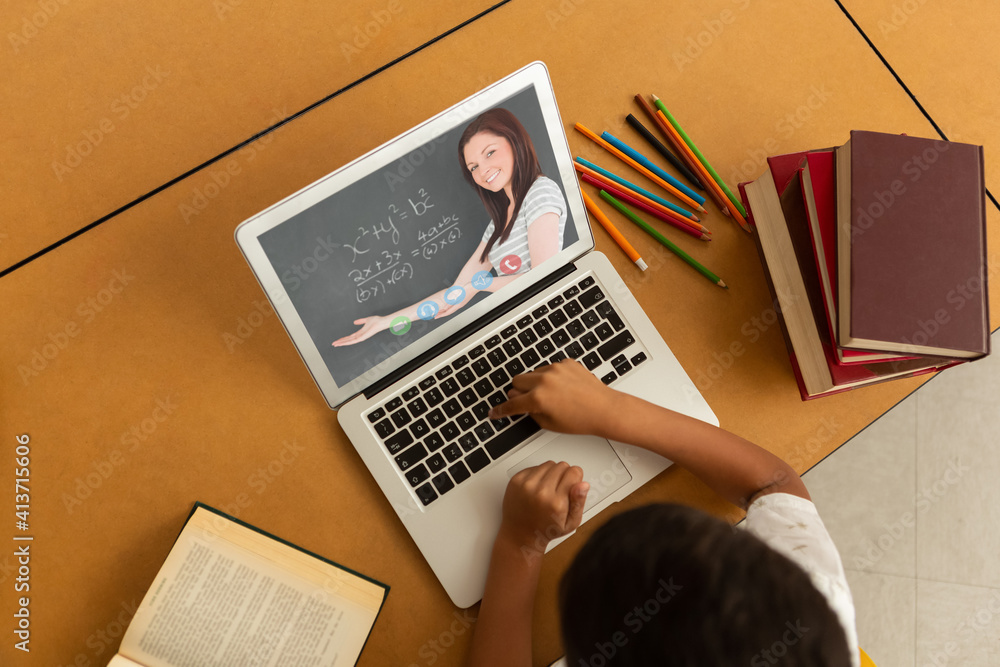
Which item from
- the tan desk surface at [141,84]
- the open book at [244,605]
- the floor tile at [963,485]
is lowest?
the floor tile at [963,485]

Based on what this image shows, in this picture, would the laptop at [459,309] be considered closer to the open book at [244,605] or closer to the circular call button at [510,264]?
the circular call button at [510,264]

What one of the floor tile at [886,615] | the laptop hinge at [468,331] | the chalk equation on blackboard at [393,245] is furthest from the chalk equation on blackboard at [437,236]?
the floor tile at [886,615]

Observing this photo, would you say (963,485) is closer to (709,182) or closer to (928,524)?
(928,524)

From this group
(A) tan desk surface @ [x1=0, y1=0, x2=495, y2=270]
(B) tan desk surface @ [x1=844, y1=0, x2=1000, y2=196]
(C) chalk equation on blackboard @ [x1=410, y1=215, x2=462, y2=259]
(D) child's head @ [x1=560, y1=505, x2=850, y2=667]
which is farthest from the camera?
(B) tan desk surface @ [x1=844, y1=0, x2=1000, y2=196]

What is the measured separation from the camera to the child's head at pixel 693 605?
54 cm

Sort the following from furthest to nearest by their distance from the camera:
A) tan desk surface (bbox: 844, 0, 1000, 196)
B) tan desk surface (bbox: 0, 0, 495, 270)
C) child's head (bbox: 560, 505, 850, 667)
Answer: tan desk surface (bbox: 844, 0, 1000, 196) → tan desk surface (bbox: 0, 0, 495, 270) → child's head (bbox: 560, 505, 850, 667)

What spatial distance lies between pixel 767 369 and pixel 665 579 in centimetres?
37

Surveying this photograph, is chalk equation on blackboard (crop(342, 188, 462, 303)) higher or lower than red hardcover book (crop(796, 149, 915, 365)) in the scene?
higher

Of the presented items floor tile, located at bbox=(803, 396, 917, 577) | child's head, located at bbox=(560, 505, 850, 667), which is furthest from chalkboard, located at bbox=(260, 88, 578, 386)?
floor tile, located at bbox=(803, 396, 917, 577)

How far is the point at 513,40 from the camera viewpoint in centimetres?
85

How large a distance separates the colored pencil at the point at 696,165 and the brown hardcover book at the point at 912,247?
16cm

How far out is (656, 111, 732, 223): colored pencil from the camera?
84cm

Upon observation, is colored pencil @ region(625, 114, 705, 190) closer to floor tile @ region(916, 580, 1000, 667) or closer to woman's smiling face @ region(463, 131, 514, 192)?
woman's smiling face @ region(463, 131, 514, 192)

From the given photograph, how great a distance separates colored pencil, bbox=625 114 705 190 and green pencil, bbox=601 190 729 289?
10 cm
